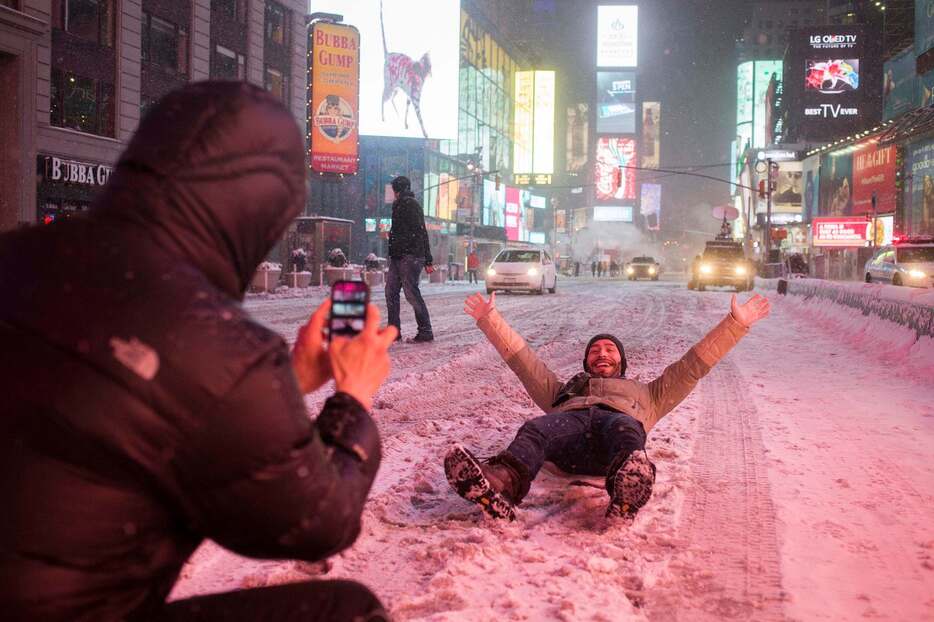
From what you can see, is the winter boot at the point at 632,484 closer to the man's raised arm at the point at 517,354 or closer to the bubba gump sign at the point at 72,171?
the man's raised arm at the point at 517,354

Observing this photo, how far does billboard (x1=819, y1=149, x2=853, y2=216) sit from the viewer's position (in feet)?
171

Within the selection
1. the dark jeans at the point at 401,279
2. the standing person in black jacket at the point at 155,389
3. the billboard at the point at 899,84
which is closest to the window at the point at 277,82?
the dark jeans at the point at 401,279

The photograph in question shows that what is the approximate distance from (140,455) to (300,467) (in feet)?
0.73

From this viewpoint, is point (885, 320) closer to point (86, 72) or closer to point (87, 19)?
point (86, 72)

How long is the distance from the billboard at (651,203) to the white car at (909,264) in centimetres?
14606

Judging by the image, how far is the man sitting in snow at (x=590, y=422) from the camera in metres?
3.44

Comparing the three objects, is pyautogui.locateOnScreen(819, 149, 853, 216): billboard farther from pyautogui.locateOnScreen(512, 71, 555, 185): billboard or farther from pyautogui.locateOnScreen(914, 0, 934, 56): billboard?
pyautogui.locateOnScreen(512, 71, 555, 185): billboard

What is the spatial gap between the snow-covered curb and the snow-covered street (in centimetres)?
239

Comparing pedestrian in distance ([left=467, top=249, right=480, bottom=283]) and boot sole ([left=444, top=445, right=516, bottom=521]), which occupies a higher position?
pedestrian in distance ([left=467, top=249, right=480, bottom=283])

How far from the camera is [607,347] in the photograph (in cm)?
465

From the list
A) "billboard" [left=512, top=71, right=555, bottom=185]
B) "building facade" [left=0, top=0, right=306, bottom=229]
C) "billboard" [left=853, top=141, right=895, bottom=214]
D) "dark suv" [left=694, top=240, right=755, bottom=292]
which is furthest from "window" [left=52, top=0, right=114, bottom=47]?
"billboard" [left=512, top=71, right=555, bottom=185]

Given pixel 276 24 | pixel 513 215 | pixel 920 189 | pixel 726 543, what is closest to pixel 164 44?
pixel 276 24

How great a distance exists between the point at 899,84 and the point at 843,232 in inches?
423

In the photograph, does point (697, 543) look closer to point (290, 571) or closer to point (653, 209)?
point (290, 571)
